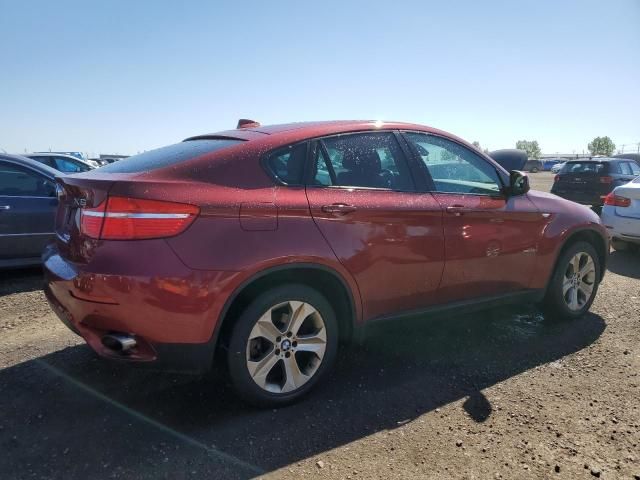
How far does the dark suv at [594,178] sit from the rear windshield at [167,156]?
11.9 m

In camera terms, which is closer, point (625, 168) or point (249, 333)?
point (249, 333)

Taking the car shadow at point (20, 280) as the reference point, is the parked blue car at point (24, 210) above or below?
above

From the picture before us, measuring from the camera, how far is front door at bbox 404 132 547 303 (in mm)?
3453

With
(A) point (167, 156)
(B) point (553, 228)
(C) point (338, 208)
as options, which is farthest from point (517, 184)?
(A) point (167, 156)

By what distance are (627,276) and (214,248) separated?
5.82 m

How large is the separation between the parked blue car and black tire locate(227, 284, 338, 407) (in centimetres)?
384

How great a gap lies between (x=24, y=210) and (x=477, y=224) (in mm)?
4829

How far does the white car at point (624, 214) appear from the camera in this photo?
6895mm

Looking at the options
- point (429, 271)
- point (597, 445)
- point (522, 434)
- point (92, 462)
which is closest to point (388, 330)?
point (429, 271)

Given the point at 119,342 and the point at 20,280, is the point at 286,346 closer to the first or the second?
the point at 119,342

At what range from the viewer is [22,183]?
5.55 meters

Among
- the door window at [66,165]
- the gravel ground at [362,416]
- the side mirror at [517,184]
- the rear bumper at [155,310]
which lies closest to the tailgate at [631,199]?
the gravel ground at [362,416]

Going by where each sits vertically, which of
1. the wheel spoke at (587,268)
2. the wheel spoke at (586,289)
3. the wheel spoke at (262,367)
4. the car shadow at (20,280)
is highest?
the wheel spoke at (587,268)

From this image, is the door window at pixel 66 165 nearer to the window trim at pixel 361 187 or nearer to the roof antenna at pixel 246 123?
the roof antenna at pixel 246 123
